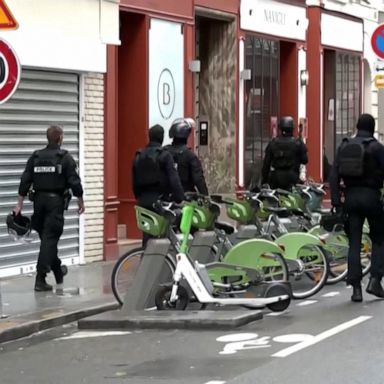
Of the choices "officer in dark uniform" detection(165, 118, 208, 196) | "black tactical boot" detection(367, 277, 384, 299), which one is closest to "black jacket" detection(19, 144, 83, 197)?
"officer in dark uniform" detection(165, 118, 208, 196)

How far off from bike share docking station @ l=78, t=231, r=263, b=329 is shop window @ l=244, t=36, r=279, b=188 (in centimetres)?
939

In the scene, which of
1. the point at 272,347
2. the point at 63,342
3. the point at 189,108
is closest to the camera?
the point at 272,347

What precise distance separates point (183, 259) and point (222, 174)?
988 centimetres

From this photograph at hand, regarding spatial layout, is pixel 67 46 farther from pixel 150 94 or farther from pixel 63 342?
pixel 63 342

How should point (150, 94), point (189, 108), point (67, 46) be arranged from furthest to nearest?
point (189, 108), point (150, 94), point (67, 46)

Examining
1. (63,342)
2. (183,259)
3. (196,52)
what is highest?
(196,52)

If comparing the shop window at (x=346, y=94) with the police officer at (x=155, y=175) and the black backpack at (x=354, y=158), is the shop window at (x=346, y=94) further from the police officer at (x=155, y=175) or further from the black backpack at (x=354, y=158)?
the black backpack at (x=354, y=158)

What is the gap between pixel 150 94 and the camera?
17.0m

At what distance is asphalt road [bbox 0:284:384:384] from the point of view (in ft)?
25.7

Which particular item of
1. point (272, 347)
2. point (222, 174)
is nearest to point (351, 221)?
point (272, 347)

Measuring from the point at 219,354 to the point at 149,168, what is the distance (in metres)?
3.88

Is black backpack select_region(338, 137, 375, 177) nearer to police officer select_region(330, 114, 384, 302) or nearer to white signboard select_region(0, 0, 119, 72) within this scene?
police officer select_region(330, 114, 384, 302)

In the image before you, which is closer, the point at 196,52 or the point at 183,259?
the point at 183,259

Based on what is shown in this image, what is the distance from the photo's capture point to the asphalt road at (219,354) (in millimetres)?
7838
